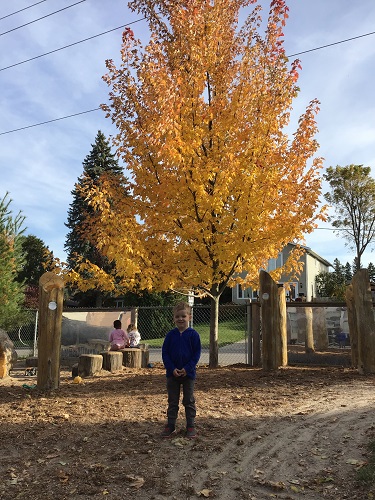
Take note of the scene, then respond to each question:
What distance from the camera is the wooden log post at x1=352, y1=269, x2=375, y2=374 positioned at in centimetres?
867

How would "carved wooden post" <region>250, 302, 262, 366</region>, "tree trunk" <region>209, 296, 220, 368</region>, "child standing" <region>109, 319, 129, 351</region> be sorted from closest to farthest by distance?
"tree trunk" <region>209, 296, 220, 368</region> < "carved wooden post" <region>250, 302, 262, 366</region> < "child standing" <region>109, 319, 129, 351</region>

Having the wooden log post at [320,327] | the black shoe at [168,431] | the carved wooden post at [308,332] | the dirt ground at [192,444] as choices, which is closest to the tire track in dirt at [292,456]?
the dirt ground at [192,444]

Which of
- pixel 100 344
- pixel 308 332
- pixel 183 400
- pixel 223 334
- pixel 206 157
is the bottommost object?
pixel 183 400

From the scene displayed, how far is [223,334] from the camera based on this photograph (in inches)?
1031

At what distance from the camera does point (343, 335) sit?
12.0m

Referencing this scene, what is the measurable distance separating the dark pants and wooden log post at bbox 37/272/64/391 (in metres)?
3.14

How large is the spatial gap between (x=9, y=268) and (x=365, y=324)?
11.8 m

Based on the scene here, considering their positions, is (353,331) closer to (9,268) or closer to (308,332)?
(308,332)

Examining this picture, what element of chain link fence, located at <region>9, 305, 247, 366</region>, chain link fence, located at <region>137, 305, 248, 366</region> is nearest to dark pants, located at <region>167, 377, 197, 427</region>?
chain link fence, located at <region>9, 305, 247, 366</region>

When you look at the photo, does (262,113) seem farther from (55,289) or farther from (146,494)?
(146,494)

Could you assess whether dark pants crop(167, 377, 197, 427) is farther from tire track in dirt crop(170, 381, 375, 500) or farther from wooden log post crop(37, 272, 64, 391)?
wooden log post crop(37, 272, 64, 391)

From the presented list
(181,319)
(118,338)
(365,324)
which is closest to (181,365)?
(181,319)

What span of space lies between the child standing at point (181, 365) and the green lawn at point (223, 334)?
1436cm

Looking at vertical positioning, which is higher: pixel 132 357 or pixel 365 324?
pixel 365 324
